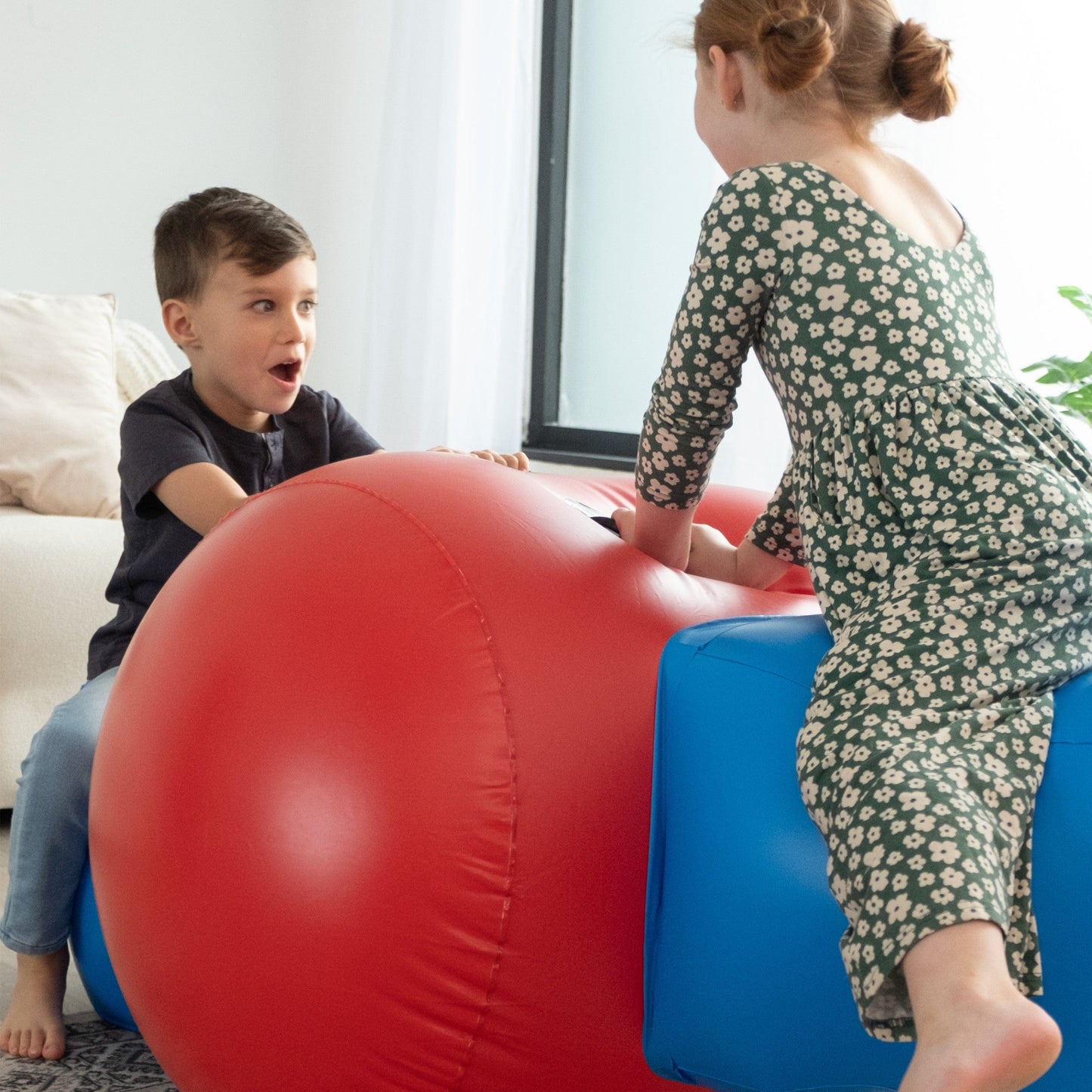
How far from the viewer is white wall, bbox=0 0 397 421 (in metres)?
3.05

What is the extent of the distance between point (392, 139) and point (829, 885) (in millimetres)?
2945

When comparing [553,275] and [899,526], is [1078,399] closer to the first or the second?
[899,526]

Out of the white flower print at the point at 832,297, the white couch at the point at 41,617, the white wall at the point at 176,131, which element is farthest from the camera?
the white wall at the point at 176,131

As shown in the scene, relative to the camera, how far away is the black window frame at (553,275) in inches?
134

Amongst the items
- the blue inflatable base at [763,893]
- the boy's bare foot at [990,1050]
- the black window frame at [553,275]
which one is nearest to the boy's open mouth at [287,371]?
the blue inflatable base at [763,893]

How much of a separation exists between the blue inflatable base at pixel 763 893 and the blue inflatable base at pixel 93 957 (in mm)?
583

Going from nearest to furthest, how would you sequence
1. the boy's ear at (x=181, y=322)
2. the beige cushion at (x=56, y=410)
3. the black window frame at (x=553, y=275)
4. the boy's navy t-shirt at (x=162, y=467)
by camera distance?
the boy's navy t-shirt at (x=162, y=467)
the boy's ear at (x=181, y=322)
the beige cushion at (x=56, y=410)
the black window frame at (x=553, y=275)

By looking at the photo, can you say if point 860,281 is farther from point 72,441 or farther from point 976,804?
point 72,441

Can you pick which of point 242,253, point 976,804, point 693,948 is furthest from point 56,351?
point 976,804

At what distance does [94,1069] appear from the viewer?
3.99ft

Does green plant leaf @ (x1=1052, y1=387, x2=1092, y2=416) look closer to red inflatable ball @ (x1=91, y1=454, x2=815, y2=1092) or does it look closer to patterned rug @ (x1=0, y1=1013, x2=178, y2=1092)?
red inflatable ball @ (x1=91, y1=454, x2=815, y2=1092)

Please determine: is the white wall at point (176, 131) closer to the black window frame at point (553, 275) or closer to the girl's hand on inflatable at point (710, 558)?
the black window frame at point (553, 275)

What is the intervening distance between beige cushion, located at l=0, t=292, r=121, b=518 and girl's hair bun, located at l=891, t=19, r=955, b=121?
1.59 m

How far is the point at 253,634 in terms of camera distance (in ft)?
3.10
